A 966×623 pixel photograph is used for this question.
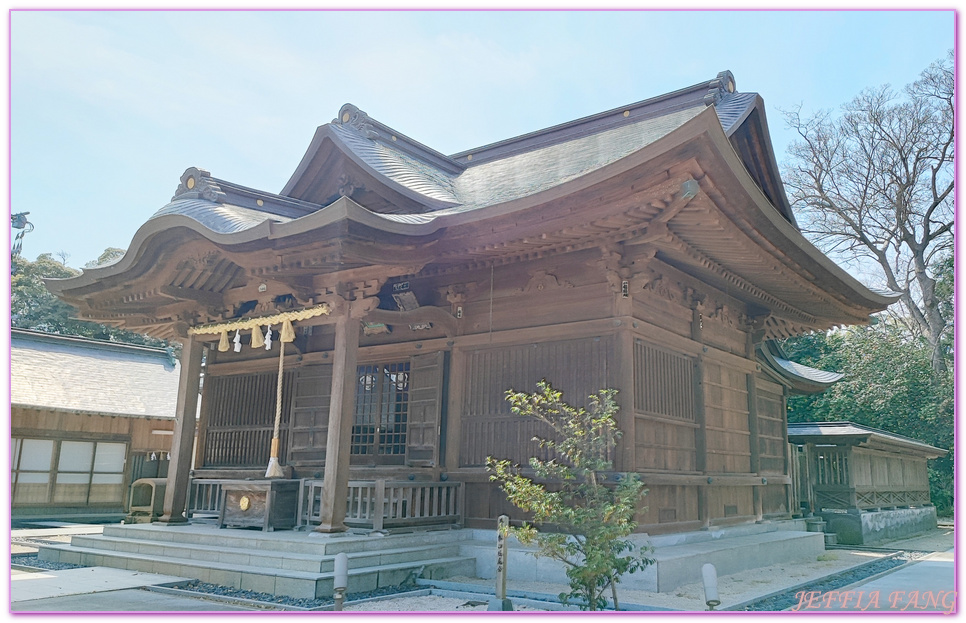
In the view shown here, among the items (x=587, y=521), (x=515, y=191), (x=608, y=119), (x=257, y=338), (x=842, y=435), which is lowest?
(x=587, y=521)

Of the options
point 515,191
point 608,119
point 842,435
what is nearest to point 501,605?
point 515,191

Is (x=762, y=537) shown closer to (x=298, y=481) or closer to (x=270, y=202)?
(x=298, y=481)

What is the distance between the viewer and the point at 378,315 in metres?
9.53

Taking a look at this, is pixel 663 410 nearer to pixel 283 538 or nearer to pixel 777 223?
pixel 777 223

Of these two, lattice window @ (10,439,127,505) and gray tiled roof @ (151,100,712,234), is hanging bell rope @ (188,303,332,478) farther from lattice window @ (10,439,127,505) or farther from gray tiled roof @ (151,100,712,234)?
lattice window @ (10,439,127,505)

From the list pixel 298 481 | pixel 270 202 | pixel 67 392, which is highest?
pixel 270 202

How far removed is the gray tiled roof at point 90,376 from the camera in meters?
19.3

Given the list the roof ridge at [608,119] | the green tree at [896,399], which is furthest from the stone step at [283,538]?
the green tree at [896,399]

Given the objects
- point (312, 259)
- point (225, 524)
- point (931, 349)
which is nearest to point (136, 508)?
point (225, 524)

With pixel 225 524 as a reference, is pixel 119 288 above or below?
above

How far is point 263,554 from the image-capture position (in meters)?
8.08

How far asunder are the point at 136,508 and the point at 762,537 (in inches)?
408

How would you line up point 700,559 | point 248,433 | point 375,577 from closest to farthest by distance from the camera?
point 375,577 < point 700,559 < point 248,433

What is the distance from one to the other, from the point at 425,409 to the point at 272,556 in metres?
3.10
